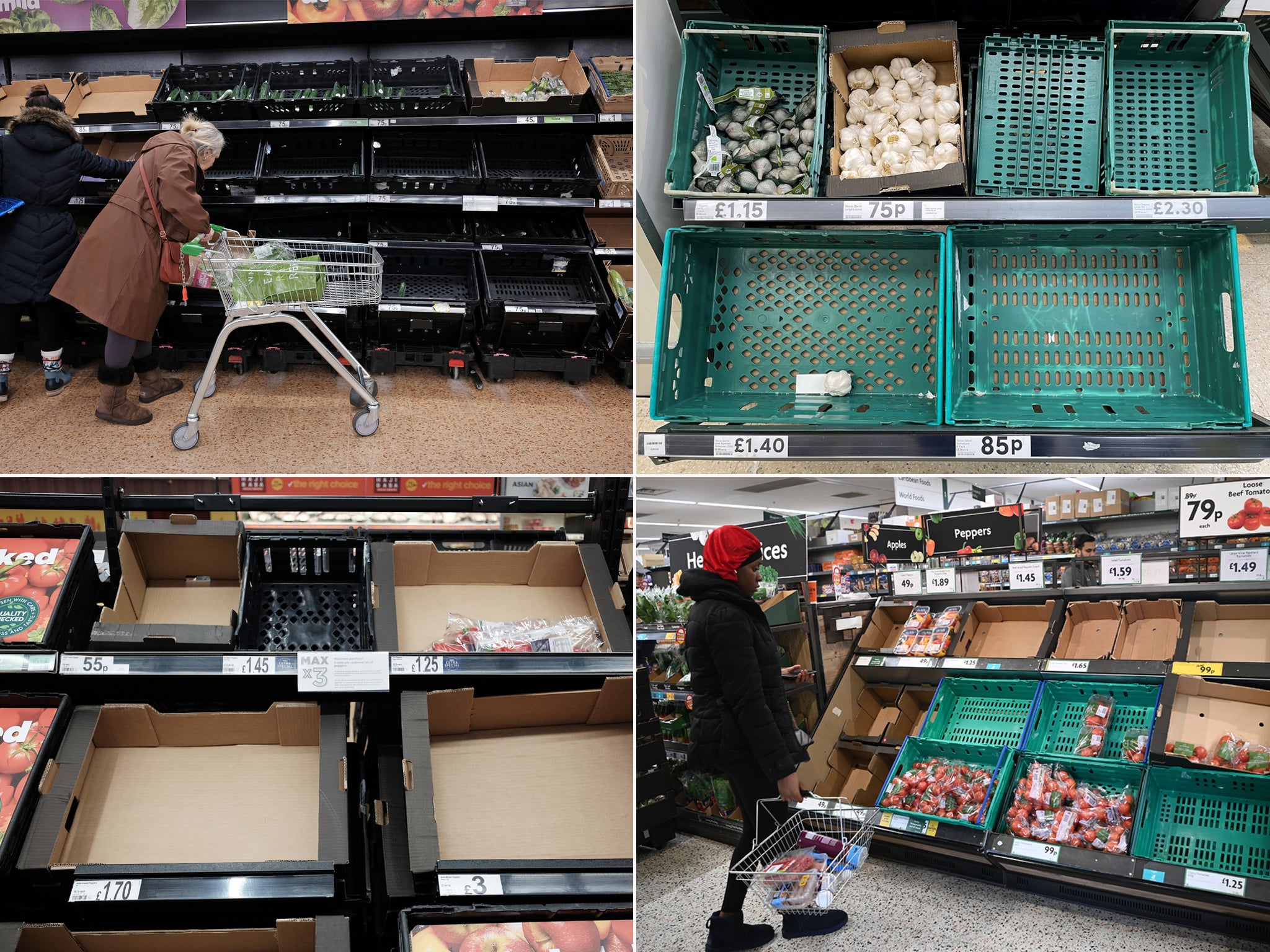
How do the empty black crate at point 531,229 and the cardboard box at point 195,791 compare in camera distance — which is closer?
the cardboard box at point 195,791

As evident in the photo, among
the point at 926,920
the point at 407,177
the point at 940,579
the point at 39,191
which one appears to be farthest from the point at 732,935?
the point at 39,191

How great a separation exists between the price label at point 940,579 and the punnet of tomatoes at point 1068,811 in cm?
116

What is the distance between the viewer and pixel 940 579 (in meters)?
4.03

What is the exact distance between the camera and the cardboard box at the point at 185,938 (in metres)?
1.67

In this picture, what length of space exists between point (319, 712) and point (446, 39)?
4071 mm

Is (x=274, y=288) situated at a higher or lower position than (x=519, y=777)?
higher

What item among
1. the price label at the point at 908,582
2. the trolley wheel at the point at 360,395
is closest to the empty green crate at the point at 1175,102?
the price label at the point at 908,582

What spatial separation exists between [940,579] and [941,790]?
3.96 feet

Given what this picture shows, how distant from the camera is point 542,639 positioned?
226 centimetres

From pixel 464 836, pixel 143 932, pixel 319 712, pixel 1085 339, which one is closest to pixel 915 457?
pixel 1085 339

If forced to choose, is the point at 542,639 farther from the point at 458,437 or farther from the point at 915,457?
the point at 458,437

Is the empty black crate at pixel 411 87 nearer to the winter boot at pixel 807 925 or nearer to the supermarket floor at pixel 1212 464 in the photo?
the supermarket floor at pixel 1212 464

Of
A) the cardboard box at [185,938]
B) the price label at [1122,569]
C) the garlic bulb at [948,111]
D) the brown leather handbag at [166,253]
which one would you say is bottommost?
the cardboard box at [185,938]

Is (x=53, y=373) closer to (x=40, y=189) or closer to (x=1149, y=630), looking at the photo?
(x=40, y=189)
